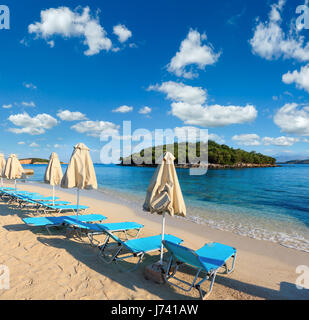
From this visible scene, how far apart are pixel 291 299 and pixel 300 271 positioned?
1.87m

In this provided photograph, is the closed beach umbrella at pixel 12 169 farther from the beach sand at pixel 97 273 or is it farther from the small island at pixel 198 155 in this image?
the small island at pixel 198 155

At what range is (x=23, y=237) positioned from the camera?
6.19m

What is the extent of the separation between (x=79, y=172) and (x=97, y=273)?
9.77 feet

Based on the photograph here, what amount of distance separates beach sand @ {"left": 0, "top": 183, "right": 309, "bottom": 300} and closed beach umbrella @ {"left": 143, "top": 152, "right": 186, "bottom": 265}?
149 centimetres

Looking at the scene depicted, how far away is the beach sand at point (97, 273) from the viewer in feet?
12.0

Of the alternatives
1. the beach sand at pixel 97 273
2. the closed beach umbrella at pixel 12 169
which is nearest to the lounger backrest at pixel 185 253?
the beach sand at pixel 97 273

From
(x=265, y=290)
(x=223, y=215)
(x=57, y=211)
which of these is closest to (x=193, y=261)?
(x=265, y=290)

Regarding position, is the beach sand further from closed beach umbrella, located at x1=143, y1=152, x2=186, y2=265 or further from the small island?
the small island

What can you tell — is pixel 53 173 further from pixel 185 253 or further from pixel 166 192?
pixel 185 253

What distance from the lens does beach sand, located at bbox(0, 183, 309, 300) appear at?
3664mm

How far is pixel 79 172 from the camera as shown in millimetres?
6195

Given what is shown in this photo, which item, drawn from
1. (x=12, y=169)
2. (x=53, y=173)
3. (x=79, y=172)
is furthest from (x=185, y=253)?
(x=12, y=169)

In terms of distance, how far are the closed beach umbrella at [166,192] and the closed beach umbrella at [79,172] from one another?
2771 millimetres
